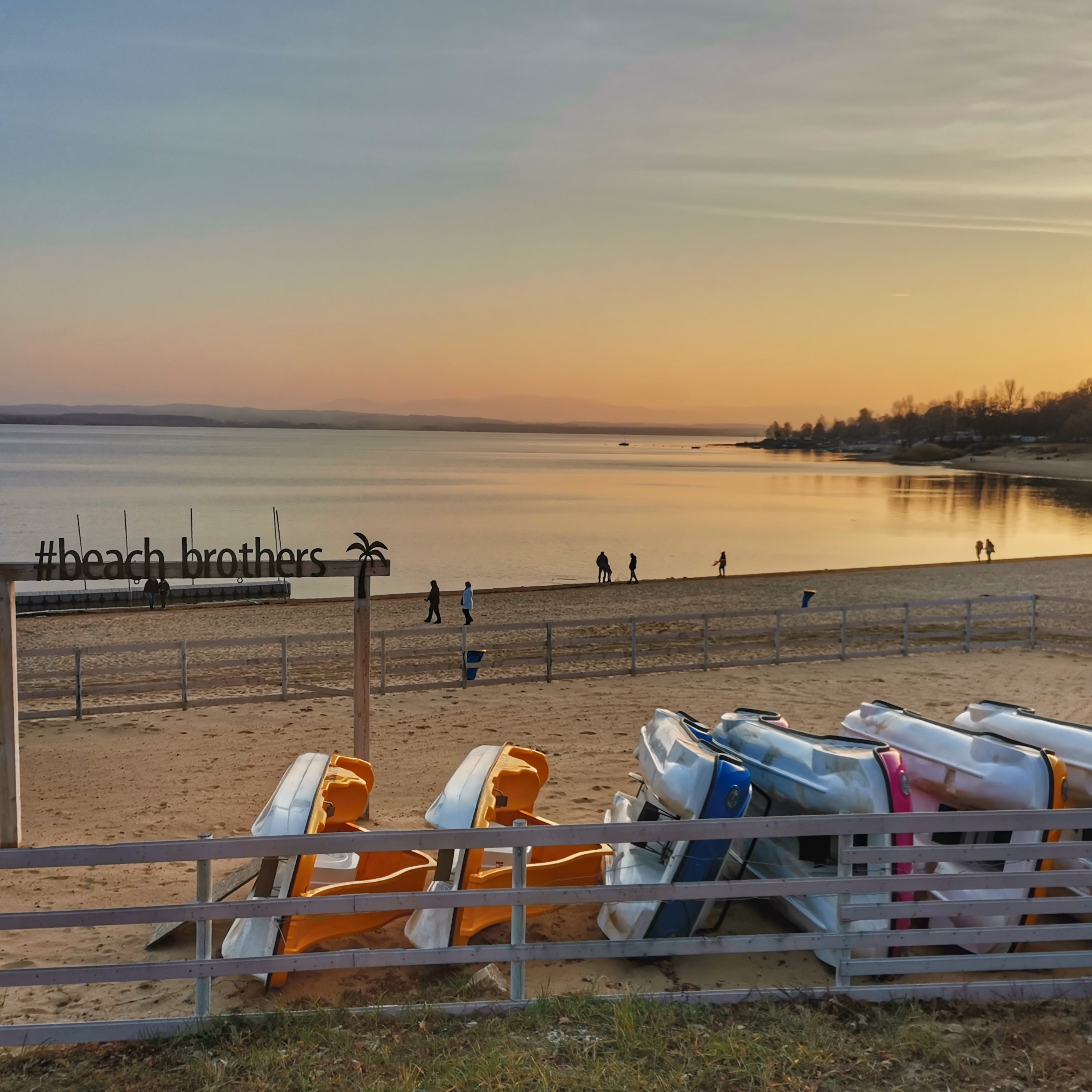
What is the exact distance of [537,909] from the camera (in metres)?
6.02

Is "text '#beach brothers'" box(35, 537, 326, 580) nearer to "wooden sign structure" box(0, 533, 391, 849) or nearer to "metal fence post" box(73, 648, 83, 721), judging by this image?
"wooden sign structure" box(0, 533, 391, 849)

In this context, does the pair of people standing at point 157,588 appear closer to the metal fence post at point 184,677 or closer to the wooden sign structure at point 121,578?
the wooden sign structure at point 121,578

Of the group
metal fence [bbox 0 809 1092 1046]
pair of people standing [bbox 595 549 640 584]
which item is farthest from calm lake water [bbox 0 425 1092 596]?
metal fence [bbox 0 809 1092 1046]

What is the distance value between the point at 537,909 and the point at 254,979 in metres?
1.74

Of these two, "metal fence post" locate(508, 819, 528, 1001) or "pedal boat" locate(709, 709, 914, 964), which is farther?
"pedal boat" locate(709, 709, 914, 964)

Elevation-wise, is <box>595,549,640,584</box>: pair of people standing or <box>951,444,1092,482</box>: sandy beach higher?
<box>951,444,1092,482</box>: sandy beach

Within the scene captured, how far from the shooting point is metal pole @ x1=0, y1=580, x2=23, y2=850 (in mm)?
8195

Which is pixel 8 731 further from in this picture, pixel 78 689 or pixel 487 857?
pixel 78 689

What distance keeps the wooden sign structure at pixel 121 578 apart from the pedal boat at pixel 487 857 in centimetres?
258

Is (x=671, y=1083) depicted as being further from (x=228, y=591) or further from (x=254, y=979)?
(x=228, y=591)

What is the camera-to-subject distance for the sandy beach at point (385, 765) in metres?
5.17

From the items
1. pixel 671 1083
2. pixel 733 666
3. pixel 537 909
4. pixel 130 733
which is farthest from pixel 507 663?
pixel 671 1083

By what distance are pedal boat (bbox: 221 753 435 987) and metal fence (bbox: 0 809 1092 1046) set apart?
0.83 ft

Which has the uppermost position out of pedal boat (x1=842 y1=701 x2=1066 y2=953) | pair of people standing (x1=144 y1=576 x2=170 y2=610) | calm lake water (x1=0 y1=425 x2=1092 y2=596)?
pair of people standing (x1=144 y1=576 x2=170 y2=610)
